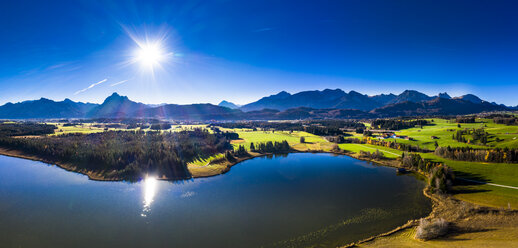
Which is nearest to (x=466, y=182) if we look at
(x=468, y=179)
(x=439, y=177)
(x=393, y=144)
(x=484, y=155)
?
(x=468, y=179)

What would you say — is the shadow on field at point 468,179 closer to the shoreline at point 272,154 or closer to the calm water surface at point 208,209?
the calm water surface at point 208,209

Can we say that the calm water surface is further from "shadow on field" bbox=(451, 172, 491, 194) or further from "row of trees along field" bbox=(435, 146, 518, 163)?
"row of trees along field" bbox=(435, 146, 518, 163)

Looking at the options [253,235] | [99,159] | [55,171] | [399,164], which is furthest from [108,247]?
[399,164]

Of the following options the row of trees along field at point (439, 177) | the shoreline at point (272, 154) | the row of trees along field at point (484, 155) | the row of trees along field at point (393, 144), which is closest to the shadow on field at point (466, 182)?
the row of trees along field at point (439, 177)

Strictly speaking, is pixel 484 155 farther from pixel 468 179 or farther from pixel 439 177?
pixel 439 177

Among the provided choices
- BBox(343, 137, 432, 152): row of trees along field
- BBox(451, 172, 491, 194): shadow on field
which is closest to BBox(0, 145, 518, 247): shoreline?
BBox(451, 172, 491, 194): shadow on field

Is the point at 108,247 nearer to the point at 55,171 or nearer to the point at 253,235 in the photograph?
the point at 253,235
